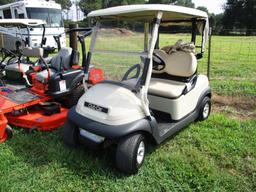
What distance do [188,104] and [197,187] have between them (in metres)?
1.21

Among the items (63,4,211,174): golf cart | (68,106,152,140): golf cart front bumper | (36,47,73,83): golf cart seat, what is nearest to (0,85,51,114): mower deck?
(36,47,73,83): golf cart seat

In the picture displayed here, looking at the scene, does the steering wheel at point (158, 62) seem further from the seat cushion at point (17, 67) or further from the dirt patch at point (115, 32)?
the seat cushion at point (17, 67)

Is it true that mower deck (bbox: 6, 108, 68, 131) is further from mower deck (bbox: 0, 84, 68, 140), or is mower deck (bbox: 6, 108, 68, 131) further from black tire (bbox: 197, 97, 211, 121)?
black tire (bbox: 197, 97, 211, 121)

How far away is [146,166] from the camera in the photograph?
2.64 metres

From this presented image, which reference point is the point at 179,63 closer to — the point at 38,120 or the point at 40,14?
the point at 38,120

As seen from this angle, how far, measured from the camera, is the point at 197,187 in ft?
7.59

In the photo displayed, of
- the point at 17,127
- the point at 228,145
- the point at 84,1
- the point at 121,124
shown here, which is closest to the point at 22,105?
the point at 17,127

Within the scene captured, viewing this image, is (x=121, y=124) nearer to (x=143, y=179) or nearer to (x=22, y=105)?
(x=143, y=179)

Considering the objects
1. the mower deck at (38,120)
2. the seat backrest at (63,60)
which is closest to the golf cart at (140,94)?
the mower deck at (38,120)

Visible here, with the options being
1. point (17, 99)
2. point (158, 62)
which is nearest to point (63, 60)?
point (17, 99)

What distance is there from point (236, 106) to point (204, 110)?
1015 mm

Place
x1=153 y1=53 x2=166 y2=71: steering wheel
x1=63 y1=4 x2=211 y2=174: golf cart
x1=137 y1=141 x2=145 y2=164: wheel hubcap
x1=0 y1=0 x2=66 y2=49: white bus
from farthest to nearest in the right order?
x1=0 y1=0 x2=66 y2=49: white bus, x1=153 y1=53 x2=166 y2=71: steering wheel, x1=137 y1=141 x2=145 y2=164: wheel hubcap, x1=63 y1=4 x2=211 y2=174: golf cart

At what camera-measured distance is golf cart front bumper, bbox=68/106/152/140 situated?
7.49 feet

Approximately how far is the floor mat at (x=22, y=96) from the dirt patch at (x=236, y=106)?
10.2 feet
